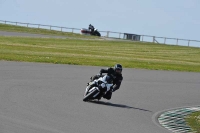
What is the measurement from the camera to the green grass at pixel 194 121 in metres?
14.2

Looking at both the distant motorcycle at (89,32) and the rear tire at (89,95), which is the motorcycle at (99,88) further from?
the distant motorcycle at (89,32)

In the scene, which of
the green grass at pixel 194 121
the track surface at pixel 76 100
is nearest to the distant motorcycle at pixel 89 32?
the track surface at pixel 76 100

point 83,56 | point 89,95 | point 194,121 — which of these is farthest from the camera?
point 83,56

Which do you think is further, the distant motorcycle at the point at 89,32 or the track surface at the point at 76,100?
the distant motorcycle at the point at 89,32

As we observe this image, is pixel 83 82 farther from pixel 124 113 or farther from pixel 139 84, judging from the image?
pixel 124 113

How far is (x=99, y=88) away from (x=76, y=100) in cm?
71

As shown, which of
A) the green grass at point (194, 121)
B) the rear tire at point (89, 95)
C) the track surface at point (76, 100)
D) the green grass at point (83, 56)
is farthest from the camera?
the green grass at point (83, 56)

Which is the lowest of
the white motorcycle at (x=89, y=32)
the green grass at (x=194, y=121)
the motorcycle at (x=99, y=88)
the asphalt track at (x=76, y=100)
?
the green grass at (x=194, y=121)

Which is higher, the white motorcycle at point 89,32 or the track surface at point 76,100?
the white motorcycle at point 89,32

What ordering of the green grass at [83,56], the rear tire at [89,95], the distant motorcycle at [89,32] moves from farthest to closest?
Answer: the distant motorcycle at [89,32]
the green grass at [83,56]
the rear tire at [89,95]

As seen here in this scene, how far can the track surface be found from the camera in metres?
12.1

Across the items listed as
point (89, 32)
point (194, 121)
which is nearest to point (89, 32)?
point (89, 32)

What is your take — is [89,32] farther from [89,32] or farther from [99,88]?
[99,88]

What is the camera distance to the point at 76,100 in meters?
16.5
